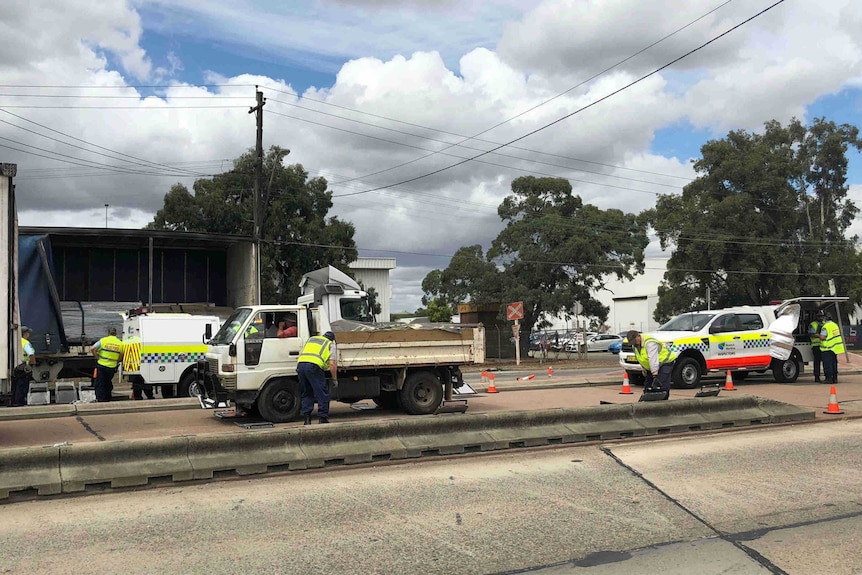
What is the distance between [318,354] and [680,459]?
16.1 feet

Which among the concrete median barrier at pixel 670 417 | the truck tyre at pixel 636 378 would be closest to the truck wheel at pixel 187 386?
the concrete median barrier at pixel 670 417

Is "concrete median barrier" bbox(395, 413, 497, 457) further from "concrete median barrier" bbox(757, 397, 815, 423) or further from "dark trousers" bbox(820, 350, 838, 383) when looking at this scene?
"dark trousers" bbox(820, 350, 838, 383)

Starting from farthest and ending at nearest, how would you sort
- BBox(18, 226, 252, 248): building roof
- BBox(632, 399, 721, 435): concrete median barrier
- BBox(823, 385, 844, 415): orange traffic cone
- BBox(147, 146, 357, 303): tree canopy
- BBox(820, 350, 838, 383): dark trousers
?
BBox(147, 146, 357, 303): tree canopy → BBox(18, 226, 252, 248): building roof → BBox(820, 350, 838, 383): dark trousers → BBox(823, 385, 844, 415): orange traffic cone → BBox(632, 399, 721, 435): concrete median barrier

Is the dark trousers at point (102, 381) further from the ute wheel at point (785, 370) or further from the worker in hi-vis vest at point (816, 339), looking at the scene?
the worker in hi-vis vest at point (816, 339)

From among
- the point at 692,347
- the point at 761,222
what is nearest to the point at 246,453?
the point at 692,347

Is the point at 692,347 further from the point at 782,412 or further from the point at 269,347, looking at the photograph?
the point at 269,347

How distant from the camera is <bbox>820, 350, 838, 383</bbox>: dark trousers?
18719mm

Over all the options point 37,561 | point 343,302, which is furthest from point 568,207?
point 37,561

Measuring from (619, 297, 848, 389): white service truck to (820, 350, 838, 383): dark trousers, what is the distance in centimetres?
75

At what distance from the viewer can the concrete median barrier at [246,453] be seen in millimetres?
8359

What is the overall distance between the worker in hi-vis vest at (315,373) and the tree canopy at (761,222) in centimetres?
3634

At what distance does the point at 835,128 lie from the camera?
50.0m

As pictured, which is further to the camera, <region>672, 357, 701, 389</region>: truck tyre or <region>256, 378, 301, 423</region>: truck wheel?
<region>672, 357, 701, 389</region>: truck tyre

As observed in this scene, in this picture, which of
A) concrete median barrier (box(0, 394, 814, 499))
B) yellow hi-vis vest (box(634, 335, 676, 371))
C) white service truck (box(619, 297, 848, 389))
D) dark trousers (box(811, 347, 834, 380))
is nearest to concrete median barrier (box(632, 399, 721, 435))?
concrete median barrier (box(0, 394, 814, 499))
